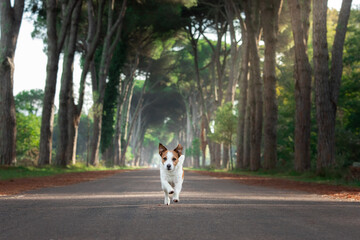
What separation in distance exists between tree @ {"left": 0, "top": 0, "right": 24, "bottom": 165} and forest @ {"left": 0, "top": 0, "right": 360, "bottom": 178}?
4 cm

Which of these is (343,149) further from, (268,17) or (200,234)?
(200,234)

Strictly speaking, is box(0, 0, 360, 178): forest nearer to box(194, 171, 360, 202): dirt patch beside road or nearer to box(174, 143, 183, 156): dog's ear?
box(194, 171, 360, 202): dirt patch beside road

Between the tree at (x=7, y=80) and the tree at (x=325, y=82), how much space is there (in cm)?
1318

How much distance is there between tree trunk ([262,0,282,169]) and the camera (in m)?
24.2

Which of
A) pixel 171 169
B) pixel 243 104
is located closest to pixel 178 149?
pixel 171 169

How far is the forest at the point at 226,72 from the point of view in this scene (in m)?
19.0

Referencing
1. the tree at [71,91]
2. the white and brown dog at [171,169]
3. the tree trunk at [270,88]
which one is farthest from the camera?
the tree at [71,91]

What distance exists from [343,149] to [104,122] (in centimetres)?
2128

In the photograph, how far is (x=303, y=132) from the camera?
20.1 meters

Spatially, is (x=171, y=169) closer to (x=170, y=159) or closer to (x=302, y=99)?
(x=170, y=159)

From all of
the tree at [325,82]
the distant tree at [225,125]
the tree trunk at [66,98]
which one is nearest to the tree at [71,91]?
the tree trunk at [66,98]

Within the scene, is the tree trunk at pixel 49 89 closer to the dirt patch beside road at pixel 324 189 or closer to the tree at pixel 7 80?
the tree at pixel 7 80

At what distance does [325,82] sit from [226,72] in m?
31.4

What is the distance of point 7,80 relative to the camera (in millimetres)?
19219
